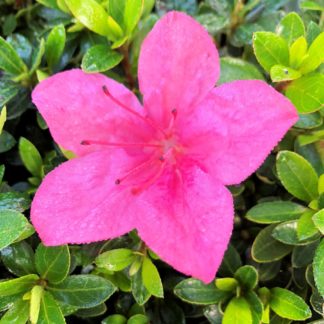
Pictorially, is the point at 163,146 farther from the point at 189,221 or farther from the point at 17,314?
the point at 17,314

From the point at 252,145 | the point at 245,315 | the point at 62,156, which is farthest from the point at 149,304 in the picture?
the point at 252,145

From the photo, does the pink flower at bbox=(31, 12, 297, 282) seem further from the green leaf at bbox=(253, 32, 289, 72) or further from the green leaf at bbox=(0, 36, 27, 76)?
the green leaf at bbox=(0, 36, 27, 76)

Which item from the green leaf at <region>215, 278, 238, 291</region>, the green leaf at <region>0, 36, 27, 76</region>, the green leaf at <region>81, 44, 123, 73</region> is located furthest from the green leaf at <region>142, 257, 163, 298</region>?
the green leaf at <region>0, 36, 27, 76</region>

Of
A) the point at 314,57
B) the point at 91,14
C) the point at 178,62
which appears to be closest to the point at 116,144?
the point at 178,62

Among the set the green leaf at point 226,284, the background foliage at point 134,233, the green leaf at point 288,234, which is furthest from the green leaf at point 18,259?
the green leaf at point 288,234

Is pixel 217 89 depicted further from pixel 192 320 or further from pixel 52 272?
pixel 192 320

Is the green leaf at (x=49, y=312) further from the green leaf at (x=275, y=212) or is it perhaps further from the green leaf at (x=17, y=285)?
the green leaf at (x=275, y=212)
